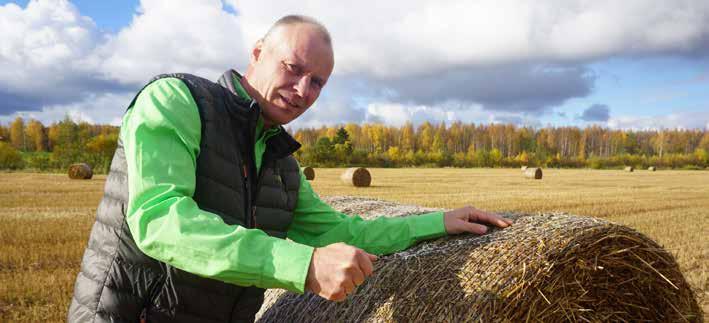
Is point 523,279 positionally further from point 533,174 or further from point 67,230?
point 533,174

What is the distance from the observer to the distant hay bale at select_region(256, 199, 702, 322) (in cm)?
254

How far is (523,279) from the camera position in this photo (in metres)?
2.57

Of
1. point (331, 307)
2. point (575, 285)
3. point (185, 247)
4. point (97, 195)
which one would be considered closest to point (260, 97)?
point (185, 247)

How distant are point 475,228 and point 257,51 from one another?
55.7 inches

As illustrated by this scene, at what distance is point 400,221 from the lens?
2.64m

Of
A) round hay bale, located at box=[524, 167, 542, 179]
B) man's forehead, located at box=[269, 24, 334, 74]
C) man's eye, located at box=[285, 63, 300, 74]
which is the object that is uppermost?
man's forehead, located at box=[269, 24, 334, 74]

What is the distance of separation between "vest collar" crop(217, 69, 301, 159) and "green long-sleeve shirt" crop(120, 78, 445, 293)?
24 centimetres

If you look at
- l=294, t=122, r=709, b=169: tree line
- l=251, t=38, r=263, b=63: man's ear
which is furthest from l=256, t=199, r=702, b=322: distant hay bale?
l=294, t=122, r=709, b=169: tree line

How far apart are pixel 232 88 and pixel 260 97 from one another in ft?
0.35

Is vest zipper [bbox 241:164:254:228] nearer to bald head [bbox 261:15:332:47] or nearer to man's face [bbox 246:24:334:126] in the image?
man's face [bbox 246:24:334:126]

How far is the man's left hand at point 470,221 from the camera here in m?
2.68

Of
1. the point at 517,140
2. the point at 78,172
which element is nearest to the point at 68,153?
the point at 78,172

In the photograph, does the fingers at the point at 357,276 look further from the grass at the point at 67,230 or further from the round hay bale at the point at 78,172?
the round hay bale at the point at 78,172

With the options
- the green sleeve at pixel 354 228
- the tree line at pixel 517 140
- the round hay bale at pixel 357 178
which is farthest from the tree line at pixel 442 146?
the green sleeve at pixel 354 228
